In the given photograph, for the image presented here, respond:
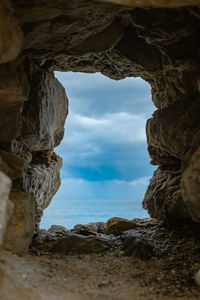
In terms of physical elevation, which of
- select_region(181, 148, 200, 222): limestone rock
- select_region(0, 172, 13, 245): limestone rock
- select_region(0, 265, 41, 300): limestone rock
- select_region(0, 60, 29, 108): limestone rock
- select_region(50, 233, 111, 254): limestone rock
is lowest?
select_region(0, 265, 41, 300): limestone rock

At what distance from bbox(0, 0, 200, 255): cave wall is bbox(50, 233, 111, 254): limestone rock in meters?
0.81

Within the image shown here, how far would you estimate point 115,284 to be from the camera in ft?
11.7

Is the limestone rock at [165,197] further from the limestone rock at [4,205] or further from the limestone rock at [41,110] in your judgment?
the limestone rock at [4,205]

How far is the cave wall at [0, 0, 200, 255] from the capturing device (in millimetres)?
3229

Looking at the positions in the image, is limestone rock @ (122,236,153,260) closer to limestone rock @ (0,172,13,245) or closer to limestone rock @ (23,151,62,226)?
limestone rock @ (23,151,62,226)

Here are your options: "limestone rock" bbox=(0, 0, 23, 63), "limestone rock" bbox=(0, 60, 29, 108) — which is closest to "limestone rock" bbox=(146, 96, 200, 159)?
"limestone rock" bbox=(0, 60, 29, 108)

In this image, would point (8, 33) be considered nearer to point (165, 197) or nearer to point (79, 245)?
point (79, 245)

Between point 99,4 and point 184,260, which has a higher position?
point 99,4

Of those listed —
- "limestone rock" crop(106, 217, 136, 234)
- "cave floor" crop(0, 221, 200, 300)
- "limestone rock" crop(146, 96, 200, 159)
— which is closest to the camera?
"cave floor" crop(0, 221, 200, 300)

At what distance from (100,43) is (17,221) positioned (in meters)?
3.72

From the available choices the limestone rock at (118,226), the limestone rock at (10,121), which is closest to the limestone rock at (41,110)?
the limestone rock at (10,121)

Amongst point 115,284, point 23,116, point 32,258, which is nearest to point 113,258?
point 115,284

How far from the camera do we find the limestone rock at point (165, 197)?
18.3 ft

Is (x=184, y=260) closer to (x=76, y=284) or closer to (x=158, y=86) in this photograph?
(x=76, y=284)
